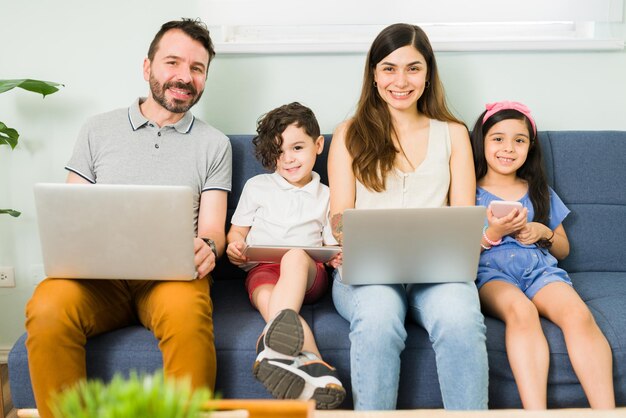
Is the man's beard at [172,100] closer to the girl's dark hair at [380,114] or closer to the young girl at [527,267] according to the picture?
the girl's dark hair at [380,114]

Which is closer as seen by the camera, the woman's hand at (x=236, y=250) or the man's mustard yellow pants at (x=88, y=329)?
the man's mustard yellow pants at (x=88, y=329)

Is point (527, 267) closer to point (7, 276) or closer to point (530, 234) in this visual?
point (530, 234)

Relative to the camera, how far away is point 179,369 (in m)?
1.44

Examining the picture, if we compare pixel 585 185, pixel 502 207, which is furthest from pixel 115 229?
pixel 585 185

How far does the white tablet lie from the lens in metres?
1.59

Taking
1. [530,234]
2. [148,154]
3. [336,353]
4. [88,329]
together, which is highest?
[148,154]

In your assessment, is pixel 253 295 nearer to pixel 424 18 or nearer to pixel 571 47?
pixel 424 18

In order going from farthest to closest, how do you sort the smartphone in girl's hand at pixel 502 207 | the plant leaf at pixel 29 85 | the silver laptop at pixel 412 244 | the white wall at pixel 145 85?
the white wall at pixel 145 85 → the plant leaf at pixel 29 85 → the smartphone in girl's hand at pixel 502 207 → the silver laptop at pixel 412 244

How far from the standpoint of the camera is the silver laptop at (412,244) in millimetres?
1344

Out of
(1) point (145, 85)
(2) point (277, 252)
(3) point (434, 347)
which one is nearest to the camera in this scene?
(3) point (434, 347)

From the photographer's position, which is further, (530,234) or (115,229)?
(530,234)

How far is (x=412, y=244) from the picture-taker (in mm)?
1399

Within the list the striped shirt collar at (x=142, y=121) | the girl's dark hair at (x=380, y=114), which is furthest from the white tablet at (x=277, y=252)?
the striped shirt collar at (x=142, y=121)

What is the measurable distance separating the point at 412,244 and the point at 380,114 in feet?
2.15
